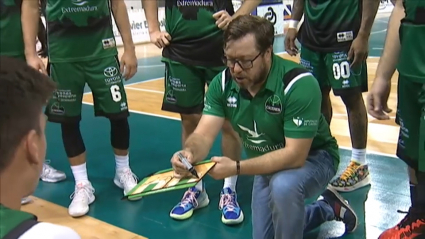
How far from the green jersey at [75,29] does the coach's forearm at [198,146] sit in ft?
3.32

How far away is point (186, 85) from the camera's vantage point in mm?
3008

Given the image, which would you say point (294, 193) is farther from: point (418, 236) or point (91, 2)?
point (91, 2)

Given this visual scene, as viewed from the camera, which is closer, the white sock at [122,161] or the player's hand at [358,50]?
the player's hand at [358,50]

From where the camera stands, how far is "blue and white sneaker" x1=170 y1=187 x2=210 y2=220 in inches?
115

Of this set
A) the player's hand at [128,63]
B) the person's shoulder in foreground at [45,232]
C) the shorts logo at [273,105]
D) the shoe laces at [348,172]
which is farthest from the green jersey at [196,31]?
the person's shoulder in foreground at [45,232]

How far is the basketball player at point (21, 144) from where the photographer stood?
3.19 ft

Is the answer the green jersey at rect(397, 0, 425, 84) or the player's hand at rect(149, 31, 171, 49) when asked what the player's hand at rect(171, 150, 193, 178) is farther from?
the player's hand at rect(149, 31, 171, 49)

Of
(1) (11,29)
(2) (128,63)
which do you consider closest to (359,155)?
(2) (128,63)

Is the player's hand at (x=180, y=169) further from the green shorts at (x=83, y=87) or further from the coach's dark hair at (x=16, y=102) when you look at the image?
the green shorts at (x=83, y=87)

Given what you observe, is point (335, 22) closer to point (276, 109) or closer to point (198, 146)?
point (276, 109)

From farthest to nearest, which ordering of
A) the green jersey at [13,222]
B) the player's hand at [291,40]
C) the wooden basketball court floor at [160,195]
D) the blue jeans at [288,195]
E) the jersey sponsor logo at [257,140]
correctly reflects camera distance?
the player's hand at [291,40] < the wooden basketball court floor at [160,195] < the jersey sponsor logo at [257,140] < the blue jeans at [288,195] < the green jersey at [13,222]

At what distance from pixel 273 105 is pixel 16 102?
134cm

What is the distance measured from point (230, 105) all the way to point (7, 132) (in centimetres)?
139

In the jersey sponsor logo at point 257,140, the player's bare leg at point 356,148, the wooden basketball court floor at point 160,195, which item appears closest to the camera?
the jersey sponsor logo at point 257,140
